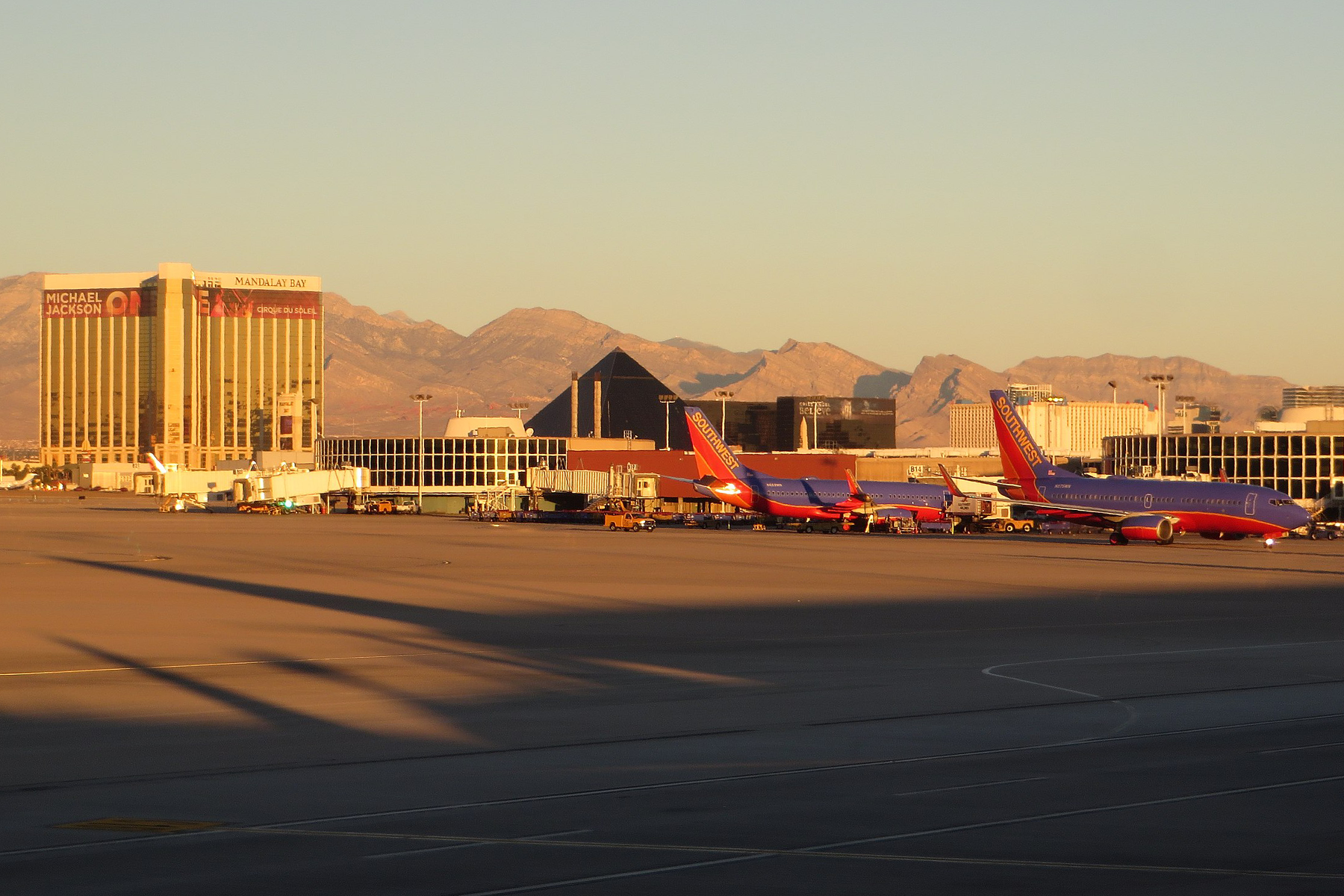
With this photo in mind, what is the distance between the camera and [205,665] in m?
29.8

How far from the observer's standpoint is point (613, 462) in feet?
644

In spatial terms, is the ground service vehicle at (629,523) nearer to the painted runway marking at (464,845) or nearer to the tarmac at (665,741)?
the tarmac at (665,741)

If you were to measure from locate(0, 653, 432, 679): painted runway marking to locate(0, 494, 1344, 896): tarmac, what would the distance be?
0.16 m

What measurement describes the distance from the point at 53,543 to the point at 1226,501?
66.0 meters

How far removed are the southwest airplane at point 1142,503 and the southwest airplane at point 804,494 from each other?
21.0 m

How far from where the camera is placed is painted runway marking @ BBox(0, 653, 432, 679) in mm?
28125

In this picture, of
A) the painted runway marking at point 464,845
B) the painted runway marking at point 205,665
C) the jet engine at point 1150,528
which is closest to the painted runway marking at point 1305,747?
the painted runway marking at point 464,845

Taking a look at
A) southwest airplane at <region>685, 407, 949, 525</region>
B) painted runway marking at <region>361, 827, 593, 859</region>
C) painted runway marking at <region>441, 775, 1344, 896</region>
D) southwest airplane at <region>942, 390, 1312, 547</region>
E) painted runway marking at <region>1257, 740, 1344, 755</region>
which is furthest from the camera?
southwest airplane at <region>685, 407, 949, 525</region>

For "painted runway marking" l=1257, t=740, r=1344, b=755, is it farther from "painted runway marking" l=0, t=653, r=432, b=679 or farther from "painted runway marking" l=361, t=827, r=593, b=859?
"painted runway marking" l=0, t=653, r=432, b=679

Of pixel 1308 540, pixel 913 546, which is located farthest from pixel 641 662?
pixel 1308 540

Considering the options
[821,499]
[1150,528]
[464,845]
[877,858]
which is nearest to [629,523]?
[821,499]

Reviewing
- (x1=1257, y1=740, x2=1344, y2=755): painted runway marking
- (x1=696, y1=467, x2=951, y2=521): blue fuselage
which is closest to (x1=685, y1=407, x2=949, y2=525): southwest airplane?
(x1=696, y1=467, x2=951, y2=521): blue fuselage

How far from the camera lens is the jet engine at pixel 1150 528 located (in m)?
89.4

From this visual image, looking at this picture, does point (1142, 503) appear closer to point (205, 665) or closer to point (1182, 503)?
point (1182, 503)
